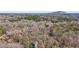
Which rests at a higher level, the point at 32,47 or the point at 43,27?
the point at 43,27

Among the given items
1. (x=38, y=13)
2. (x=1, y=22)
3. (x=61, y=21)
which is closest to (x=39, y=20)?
(x=38, y=13)

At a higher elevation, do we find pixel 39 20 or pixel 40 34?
pixel 39 20
